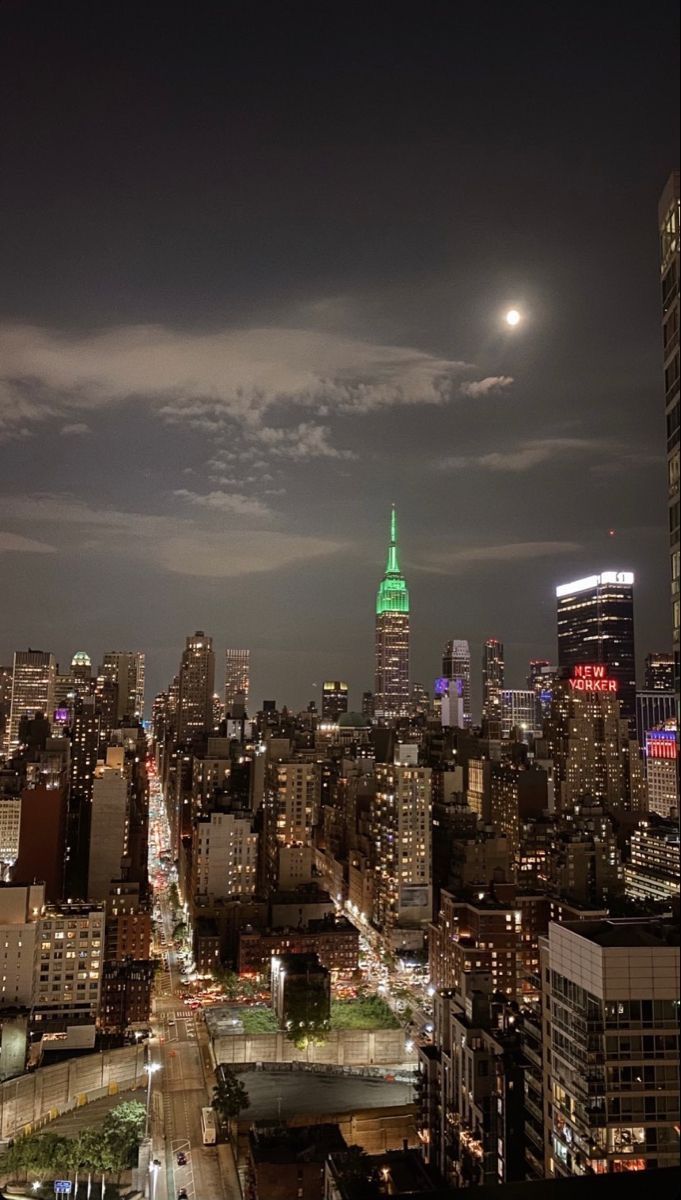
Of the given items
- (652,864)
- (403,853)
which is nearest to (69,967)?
(403,853)

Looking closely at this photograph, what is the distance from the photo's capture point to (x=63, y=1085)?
23.1 ft

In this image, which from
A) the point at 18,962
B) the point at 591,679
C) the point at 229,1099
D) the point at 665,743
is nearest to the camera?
the point at 665,743

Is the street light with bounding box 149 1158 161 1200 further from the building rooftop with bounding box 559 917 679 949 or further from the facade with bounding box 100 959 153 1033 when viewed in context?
the building rooftop with bounding box 559 917 679 949

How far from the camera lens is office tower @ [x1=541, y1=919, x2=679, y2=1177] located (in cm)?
377

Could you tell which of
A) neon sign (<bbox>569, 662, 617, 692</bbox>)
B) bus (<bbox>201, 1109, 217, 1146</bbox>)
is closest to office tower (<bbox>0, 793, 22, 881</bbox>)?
bus (<bbox>201, 1109, 217, 1146</bbox>)

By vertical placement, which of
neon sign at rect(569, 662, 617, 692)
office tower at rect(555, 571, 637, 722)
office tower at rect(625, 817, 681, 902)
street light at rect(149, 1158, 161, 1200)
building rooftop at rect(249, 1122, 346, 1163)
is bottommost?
street light at rect(149, 1158, 161, 1200)

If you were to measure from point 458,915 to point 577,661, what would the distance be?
32.2 ft

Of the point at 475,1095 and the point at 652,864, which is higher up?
the point at 475,1095

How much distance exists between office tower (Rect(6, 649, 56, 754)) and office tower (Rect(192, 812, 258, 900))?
13665mm

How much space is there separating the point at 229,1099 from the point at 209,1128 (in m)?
0.24

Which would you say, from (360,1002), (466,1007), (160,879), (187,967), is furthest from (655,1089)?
(160,879)

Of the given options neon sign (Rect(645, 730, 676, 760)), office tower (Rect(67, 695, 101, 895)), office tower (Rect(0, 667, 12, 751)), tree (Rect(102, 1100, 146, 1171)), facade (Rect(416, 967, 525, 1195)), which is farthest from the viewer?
office tower (Rect(0, 667, 12, 751))

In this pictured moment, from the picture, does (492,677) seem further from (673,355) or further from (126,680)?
(673,355)

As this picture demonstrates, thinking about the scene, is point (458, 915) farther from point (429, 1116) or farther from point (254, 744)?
point (254, 744)
